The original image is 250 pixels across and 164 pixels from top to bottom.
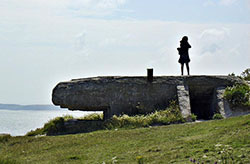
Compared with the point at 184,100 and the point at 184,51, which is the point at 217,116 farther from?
the point at 184,51

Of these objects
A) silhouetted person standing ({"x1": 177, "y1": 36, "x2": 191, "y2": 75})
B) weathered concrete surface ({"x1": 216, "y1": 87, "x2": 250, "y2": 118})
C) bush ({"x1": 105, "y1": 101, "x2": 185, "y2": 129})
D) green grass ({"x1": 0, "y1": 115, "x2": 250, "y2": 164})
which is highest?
silhouetted person standing ({"x1": 177, "y1": 36, "x2": 191, "y2": 75})

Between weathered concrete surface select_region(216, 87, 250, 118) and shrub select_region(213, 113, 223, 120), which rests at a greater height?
weathered concrete surface select_region(216, 87, 250, 118)

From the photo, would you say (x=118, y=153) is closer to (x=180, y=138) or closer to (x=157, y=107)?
(x=180, y=138)

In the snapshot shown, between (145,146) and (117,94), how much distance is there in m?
7.45

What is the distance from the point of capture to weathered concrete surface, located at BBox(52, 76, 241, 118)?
63.8 feet

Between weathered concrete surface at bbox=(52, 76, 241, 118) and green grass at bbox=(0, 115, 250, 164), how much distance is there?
3531 mm

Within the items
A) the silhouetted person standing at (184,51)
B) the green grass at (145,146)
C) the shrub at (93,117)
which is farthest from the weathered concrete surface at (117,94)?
the green grass at (145,146)

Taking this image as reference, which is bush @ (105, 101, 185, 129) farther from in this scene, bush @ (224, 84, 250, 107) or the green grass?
bush @ (224, 84, 250, 107)

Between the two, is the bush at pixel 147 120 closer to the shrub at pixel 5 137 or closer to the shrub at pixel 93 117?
the shrub at pixel 93 117

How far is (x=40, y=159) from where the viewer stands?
1270cm

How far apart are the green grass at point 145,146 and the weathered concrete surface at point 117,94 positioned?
3.53 meters

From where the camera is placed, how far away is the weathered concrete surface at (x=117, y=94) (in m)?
19.5

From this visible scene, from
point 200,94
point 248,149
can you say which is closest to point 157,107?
point 200,94

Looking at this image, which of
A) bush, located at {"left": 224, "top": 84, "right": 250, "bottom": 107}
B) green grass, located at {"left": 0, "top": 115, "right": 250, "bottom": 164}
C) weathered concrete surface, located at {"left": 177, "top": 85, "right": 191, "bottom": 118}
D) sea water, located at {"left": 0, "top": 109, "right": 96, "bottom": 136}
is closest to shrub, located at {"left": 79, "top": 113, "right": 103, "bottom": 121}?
sea water, located at {"left": 0, "top": 109, "right": 96, "bottom": 136}
